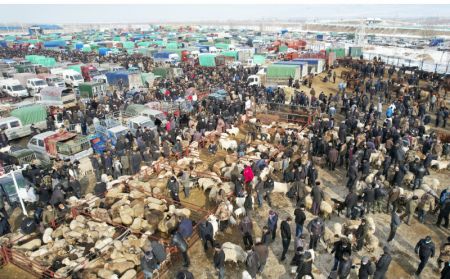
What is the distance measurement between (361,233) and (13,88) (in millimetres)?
34511

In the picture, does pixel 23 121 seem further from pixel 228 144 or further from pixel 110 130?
pixel 228 144

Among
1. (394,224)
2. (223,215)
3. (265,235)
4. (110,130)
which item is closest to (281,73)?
(110,130)

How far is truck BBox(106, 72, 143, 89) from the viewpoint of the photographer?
111 ft

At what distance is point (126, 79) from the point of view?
3391 cm

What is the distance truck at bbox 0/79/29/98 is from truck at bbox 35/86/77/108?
616 cm

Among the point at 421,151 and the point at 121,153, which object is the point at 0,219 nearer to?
the point at 121,153

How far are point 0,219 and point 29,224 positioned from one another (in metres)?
1.15

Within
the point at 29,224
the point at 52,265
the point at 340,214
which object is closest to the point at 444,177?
the point at 340,214

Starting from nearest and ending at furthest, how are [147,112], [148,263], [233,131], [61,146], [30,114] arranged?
[148,263]
[61,146]
[233,131]
[147,112]
[30,114]

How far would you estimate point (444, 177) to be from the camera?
51.3 ft

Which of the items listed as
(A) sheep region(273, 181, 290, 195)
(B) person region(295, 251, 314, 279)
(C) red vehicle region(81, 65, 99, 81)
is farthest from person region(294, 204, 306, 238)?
(C) red vehicle region(81, 65, 99, 81)

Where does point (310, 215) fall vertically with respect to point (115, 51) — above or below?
below

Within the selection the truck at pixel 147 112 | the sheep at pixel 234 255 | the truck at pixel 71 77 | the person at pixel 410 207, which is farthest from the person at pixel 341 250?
the truck at pixel 71 77

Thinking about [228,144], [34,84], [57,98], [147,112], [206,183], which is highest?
[34,84]
